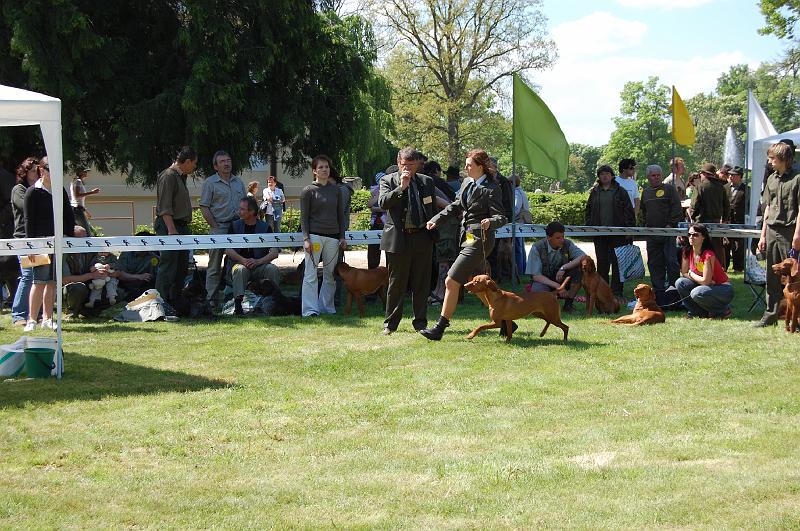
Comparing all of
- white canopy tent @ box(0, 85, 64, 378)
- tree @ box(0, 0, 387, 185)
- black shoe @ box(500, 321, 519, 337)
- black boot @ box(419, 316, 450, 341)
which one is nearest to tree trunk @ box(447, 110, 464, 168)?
tree @ box(0, 0, 387, 185)

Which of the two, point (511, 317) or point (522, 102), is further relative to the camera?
point (522, 102)

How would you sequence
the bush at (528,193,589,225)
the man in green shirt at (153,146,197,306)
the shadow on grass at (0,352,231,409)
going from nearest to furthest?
the shadow on grass at (0,352,231,409)
the man in green shirt at (153,146,197,306)
the bush at (528,193,589,225)

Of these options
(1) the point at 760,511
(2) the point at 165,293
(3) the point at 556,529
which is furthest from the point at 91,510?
(2) the point at 165,293

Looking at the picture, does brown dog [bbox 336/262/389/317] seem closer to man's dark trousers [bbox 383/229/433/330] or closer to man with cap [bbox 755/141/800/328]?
man's dark trousers [bbox 383/229/433/330]

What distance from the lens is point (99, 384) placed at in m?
7.00

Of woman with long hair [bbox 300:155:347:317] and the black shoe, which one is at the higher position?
woman with long hair [bbox 300:155:347:317]

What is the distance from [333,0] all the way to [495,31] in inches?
1276

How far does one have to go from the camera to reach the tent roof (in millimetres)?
6633

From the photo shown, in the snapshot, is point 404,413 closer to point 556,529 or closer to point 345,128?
point 556,529

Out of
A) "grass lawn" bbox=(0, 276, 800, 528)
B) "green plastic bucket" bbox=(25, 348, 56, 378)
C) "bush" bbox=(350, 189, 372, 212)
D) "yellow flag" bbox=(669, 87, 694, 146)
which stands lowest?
"grass lawn" bbox=(0, 276, 800, 528)

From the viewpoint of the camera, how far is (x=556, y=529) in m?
3.91

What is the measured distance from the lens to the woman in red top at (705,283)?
10.1 metres

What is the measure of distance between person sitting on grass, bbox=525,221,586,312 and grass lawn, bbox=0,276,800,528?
215cm

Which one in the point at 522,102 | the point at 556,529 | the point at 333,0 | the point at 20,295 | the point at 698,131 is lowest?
the point at 556,529
